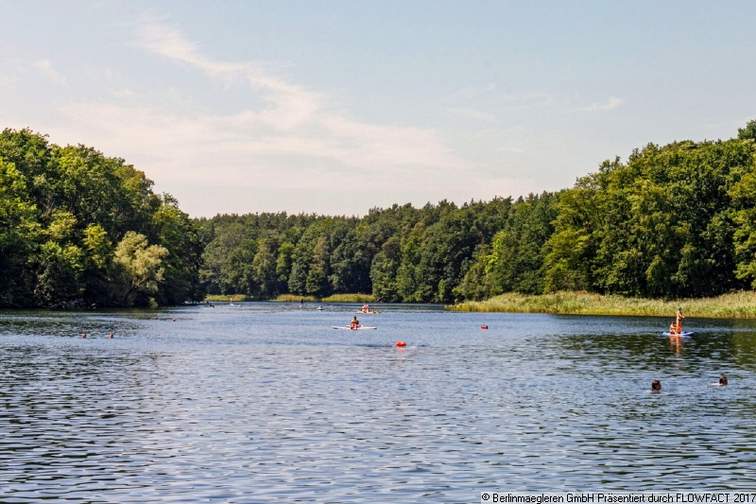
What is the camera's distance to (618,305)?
15262 cm

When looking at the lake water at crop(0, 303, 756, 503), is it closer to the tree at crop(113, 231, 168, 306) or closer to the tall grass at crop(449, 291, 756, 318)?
the tall grass at crop(449, 291, 756, 318)

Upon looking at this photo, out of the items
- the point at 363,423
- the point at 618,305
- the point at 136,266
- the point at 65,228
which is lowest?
the point at 363,423

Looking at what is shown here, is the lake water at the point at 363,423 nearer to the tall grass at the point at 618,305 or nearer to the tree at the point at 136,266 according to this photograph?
the tall grass at the point at 618,305

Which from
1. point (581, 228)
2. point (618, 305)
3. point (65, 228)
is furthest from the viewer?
point (581, 228)

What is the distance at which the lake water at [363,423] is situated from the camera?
1051 inches

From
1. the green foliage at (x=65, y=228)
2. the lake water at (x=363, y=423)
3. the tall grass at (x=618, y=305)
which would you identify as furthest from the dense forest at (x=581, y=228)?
the lake water at (x=363, y=423)

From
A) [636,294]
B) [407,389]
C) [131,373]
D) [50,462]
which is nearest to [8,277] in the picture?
[636,294]

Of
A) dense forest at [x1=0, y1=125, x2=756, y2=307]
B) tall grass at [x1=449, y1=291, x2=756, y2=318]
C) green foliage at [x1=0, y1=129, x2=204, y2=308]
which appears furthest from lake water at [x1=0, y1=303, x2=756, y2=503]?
green foliage at [x1=0, y1=129, x2=204, y2=308]

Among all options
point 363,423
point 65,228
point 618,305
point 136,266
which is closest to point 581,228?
point 618,305

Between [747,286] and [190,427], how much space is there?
425 feet

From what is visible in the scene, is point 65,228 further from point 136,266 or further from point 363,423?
point 363,423

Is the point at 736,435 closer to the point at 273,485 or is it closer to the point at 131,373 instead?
the point at 273,485

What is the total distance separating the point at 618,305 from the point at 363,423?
12158 centimetres

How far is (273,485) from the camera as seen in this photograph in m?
26.1
